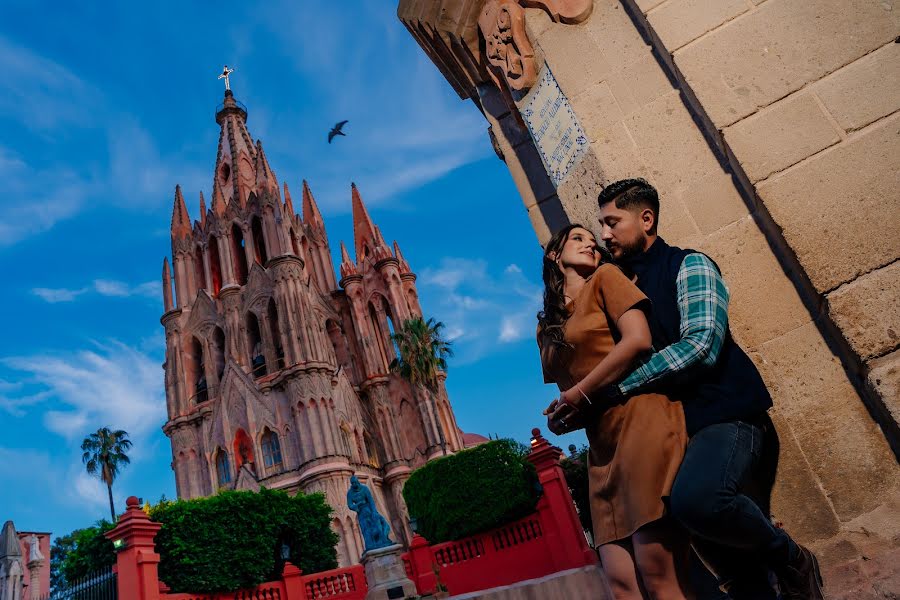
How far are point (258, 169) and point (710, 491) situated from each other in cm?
4226

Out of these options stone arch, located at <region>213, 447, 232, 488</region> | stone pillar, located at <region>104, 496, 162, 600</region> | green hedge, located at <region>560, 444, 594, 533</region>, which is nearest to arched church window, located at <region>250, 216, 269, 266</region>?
stone arch, located at <region>213, 447, 232, 488</region>

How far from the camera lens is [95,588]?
12.8 meters

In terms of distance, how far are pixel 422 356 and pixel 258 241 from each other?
47.1ft

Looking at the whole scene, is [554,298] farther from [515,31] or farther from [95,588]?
[95,588]

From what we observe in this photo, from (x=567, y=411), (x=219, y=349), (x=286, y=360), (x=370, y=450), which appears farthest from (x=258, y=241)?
(x=567, y=411)

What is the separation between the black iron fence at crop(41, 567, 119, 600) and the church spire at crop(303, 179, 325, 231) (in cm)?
3224

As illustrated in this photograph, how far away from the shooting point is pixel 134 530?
40.2ft

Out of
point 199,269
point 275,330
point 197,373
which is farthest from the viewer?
point 199,269

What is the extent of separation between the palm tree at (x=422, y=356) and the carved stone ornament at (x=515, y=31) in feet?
99.0

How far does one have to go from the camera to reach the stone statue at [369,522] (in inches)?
688

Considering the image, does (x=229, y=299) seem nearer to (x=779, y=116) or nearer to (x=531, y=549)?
(x=531, y=549)

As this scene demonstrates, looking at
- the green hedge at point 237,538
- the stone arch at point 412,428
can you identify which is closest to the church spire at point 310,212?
the stone arch at point 412,428

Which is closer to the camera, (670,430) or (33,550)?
(670,430)

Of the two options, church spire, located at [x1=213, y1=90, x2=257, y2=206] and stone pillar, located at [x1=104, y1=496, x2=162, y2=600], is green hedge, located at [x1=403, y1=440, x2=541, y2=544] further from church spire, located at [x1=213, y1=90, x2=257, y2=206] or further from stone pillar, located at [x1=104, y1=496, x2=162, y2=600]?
church spire, located at [x1=213, y1=90, x2=257, y2=206]
